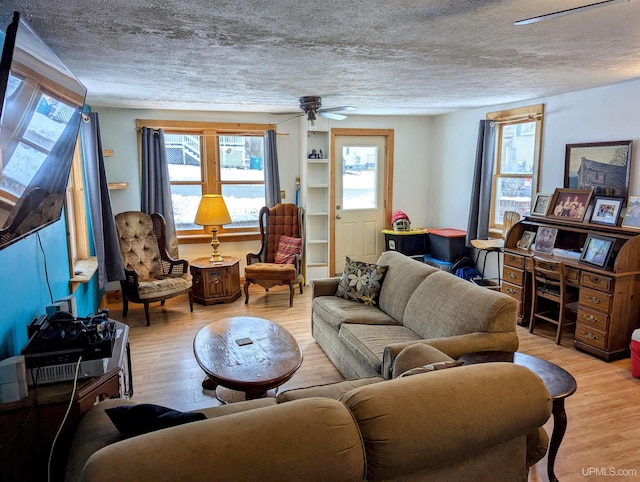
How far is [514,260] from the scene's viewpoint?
14.8ft

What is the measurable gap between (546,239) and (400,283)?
180cm

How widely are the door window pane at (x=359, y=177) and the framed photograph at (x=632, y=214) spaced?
326cm

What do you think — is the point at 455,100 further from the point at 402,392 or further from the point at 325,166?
the point at 402,392

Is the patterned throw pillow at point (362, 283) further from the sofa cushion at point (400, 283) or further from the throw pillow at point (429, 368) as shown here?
the throw pillow at point (429, 368)

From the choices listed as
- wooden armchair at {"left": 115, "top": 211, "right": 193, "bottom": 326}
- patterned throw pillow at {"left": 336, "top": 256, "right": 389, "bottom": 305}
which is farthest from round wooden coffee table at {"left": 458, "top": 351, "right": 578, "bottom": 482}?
wooden armchair at {"left": 115, "top": 211, "right": 193, "bottom": 326}

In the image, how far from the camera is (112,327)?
232 cm

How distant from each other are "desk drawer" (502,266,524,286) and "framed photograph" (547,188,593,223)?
63 centimetres

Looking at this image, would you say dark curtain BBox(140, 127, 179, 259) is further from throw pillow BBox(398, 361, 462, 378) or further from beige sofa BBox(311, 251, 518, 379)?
throw pillow BBox(398, 361, 462, 378)

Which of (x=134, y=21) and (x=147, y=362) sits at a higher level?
(x=134, y=21)

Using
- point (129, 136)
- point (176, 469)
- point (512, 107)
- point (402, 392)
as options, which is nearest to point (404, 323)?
point (402, 392)

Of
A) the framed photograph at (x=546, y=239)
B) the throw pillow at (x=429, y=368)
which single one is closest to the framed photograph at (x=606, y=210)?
the framed photograph at (x=546, y=239)

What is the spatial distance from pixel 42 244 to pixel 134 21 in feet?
5.19

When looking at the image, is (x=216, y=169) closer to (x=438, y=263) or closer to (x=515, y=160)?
(x=438, y=263)

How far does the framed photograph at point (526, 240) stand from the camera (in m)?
4.52
